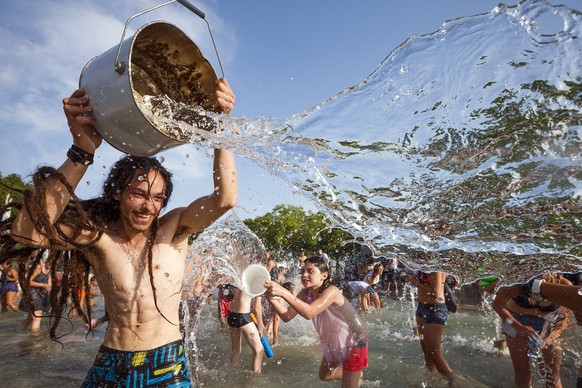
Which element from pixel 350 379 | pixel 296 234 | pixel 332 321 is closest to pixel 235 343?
pixel 332 321

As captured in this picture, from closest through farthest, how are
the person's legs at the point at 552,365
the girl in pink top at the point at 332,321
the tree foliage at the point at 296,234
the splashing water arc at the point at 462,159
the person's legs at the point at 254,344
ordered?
the splashing water arc at the point at 462,159, the person's legs at the point at 552,365, the girl in pink top at the point at 332,321, the person's legs at the point at 254,344, the tree foliage at the point at 296,234

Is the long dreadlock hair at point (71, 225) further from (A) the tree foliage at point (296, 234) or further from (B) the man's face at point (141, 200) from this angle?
(A) the tree foliage at point (296, 234)

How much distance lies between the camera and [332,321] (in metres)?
4.42


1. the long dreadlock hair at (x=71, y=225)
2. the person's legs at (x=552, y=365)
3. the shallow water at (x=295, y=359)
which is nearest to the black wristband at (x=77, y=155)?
the long dreadlock hair at (x=71, y=225)

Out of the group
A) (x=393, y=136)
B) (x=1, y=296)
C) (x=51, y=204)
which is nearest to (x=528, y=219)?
(x=393, y=136)

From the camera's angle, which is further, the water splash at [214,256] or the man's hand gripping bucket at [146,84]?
the water splash at [214,256]

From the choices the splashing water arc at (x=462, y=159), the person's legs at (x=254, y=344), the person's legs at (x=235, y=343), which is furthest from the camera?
the person's legs at (x=235, y=343)

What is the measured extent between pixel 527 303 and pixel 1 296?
11.9 metres

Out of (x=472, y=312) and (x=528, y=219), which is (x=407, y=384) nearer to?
(x=528, y=219)

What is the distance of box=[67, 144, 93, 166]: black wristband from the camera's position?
2146 mm

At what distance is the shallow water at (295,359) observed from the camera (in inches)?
202

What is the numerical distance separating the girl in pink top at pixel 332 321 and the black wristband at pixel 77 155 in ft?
7.33

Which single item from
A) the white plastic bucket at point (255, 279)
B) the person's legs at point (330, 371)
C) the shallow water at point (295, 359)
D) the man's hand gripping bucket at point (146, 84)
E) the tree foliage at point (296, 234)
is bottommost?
Result: the shallow water at point (295, 359)

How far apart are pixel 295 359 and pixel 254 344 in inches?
47.4
